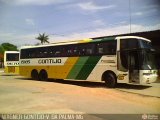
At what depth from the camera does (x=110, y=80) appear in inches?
725

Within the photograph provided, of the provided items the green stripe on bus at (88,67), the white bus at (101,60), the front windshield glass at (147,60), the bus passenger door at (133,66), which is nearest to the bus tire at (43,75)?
the white bus at (101,60)

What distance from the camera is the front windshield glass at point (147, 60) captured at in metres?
17.3

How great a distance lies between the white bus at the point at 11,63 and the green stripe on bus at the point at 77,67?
12.8 metres

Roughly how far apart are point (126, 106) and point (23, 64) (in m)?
16.3

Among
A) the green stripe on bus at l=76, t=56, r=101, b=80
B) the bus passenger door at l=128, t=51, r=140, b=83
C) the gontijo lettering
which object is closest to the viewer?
the bus passenger door at l=128, t=51, r=140, b=83

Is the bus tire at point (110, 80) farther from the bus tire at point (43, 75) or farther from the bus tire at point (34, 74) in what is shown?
the bus tire at point (34, 74)

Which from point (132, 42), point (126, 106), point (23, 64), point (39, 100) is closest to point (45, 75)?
point (23, 64)

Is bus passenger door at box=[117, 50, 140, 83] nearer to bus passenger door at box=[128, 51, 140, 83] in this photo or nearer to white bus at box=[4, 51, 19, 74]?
bus passenger door at box=[128, 51, 140, 83]

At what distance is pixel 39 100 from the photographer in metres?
12.2

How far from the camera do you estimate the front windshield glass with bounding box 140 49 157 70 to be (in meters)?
17.3

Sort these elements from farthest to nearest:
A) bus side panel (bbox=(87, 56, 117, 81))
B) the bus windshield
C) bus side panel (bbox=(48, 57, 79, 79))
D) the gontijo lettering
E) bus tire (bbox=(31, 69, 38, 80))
Result: 1. the bus windshield
2. bus tire (bbox=(31, 69, 38, 80))
3. the gontijo lettering
4. bus side panel (bbox=(48, 57, 79, 79))
5. bus side panel (bbox=(87, 56, 117, 81))

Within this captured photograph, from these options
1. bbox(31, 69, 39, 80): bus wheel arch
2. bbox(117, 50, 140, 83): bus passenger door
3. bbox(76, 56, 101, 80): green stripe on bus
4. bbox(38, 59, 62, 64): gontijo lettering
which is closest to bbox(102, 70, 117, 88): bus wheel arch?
bbox(117, 50, 140, 83): bus passenger door

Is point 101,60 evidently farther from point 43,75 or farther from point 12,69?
point 12,69

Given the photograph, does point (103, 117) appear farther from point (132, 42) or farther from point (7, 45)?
point (7, 45)
